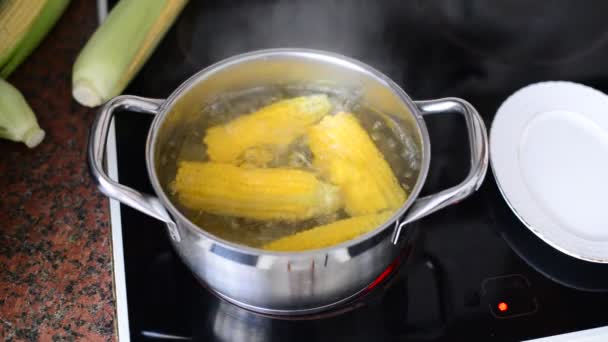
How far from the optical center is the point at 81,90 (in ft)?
2.38

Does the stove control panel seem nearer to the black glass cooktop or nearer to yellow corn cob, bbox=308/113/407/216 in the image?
the black glass cooktop

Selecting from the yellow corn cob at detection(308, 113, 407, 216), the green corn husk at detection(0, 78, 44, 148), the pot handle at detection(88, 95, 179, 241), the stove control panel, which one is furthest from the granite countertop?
the stove control panel

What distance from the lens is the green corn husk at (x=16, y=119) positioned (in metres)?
0.70

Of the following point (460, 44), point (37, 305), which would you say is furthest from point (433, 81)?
point (37, 305)

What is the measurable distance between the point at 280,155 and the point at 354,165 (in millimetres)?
86

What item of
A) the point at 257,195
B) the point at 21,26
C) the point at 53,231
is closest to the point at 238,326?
the point at 257,195

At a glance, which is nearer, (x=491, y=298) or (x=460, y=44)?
(x=491, y=298)

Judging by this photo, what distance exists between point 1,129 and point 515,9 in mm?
710

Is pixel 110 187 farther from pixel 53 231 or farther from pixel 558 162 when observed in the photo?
pixel 558 162

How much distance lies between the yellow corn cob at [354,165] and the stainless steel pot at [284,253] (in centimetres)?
4

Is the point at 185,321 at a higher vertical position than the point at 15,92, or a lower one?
lower

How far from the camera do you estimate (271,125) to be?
683mm

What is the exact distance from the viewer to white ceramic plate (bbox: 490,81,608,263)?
668 millimetres

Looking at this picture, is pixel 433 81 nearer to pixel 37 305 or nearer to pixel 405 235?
pixel 405 235
